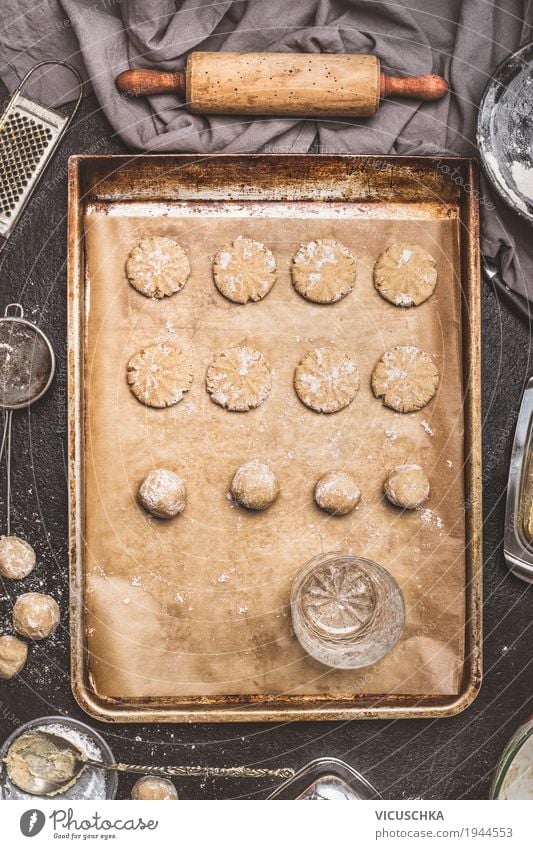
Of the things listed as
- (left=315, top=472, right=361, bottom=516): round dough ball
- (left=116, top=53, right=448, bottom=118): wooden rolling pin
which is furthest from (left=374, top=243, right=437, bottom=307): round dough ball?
(left=315, top=472, right=361, bottom=516): round dough ball

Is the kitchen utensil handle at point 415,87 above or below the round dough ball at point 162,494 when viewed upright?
above

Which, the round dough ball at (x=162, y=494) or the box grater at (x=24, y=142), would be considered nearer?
the round dough ball at (x=162, y=494)

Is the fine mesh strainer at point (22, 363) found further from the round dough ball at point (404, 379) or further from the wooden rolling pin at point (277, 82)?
the round dough ball at point (404, 379)

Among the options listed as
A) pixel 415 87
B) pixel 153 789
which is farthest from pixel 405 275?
pixel 153 789

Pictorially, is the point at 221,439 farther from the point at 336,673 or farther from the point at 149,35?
the point at 149,35

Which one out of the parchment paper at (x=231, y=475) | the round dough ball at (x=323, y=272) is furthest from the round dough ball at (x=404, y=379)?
the round dough ball at (x=323, y=272)

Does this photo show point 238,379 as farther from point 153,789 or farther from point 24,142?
point 153,789
